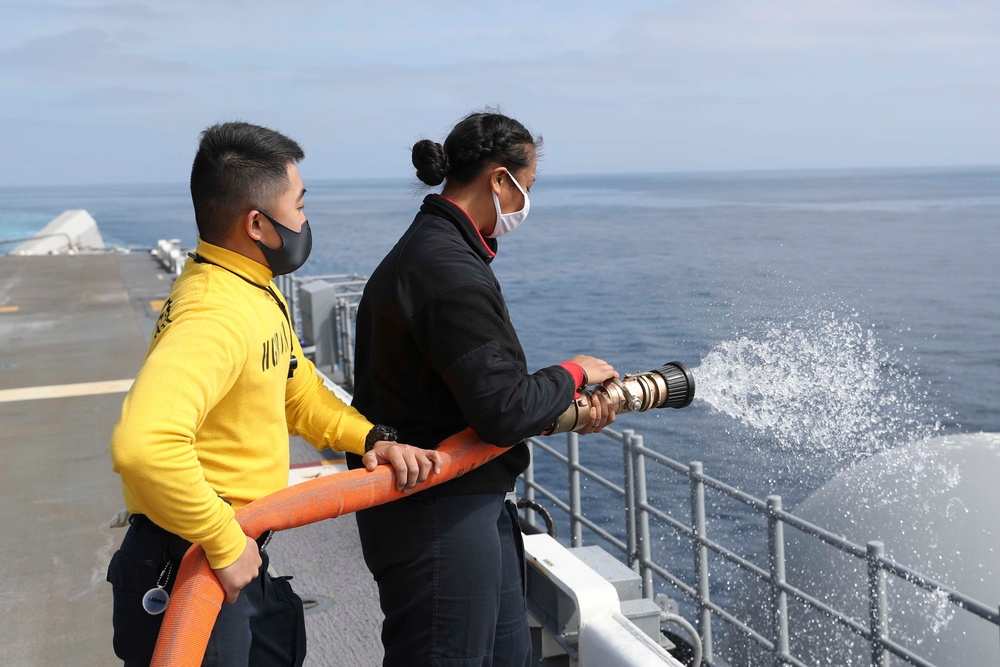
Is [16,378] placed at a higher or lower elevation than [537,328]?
higher

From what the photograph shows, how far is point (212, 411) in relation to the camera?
224cm

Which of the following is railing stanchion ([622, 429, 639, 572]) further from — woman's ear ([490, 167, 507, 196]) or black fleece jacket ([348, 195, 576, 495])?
woman's ear ([490, 167, 507, 196])

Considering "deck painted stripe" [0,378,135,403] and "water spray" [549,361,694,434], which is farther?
"deck painted stripe" [0,378,135,403]

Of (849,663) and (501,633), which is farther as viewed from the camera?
(849,663)

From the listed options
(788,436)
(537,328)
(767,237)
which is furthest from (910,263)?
(788,436)

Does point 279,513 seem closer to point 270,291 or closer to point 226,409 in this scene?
point 226,409

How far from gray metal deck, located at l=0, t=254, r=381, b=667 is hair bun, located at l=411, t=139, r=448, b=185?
8.42 ft

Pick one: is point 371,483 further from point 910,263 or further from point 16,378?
point 910,263

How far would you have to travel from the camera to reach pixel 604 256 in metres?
55.1

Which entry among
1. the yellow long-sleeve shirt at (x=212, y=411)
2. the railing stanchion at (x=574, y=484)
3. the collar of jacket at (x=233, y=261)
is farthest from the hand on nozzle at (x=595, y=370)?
the railing stanchion at (x=574, y=484)

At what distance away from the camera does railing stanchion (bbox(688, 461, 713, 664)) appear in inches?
201

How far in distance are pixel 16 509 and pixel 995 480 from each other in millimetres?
6614

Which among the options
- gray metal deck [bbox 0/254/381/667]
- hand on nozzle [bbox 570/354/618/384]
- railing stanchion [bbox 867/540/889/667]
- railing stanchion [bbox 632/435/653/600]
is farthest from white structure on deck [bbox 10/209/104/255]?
hand on nozzle [bbox 570/354/618/384]

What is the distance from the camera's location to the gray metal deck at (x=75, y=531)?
481 centimetres
